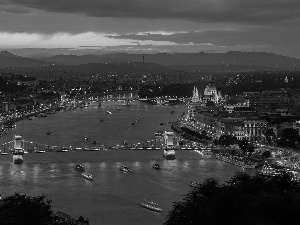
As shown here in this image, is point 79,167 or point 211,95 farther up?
point 211,95

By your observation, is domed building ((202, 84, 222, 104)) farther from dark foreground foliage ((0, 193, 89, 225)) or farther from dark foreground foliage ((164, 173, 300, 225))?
dark foreground foliage ((0, 193, 89, 225))

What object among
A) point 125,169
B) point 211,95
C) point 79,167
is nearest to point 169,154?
point 125,169

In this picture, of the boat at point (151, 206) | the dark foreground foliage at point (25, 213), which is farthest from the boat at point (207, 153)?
the dark foreground foliage at point (25, 213)

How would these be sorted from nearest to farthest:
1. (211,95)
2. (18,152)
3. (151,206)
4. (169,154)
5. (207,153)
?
1. (151,206)
2. (18,152)
3. (169,154)
4. (207,153)
5. (211,95)

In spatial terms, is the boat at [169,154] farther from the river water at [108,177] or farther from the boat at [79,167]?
the boat at [79,167]

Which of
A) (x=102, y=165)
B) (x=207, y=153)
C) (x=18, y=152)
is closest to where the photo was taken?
(x=102, y=165)

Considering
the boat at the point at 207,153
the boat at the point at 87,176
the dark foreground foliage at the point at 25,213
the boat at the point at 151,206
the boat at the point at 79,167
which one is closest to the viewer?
the dark foreground foliage at the point at 25,213

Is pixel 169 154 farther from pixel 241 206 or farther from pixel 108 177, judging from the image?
pixel 241 206

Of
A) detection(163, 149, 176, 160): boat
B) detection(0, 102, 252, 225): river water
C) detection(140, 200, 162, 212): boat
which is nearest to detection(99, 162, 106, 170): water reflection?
detection(0, 102, 252, 225): river water
